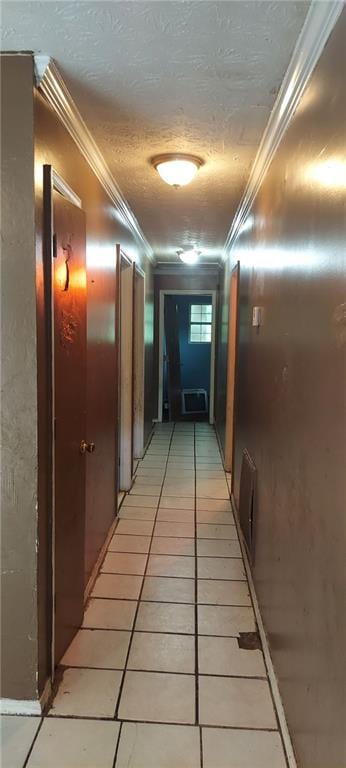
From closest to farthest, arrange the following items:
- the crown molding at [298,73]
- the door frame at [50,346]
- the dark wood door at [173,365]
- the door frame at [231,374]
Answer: the crown molding at [298,73] → the door frame at [50,346] → the door frame at [231,374] → the dark wood door at [173,365]

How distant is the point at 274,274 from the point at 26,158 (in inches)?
43.0

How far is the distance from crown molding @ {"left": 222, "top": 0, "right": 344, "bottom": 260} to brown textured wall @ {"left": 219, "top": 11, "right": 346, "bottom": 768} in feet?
0.16

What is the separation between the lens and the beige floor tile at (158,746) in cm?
153

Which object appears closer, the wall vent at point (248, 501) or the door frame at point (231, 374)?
A: the wall vent at point (248, 501)

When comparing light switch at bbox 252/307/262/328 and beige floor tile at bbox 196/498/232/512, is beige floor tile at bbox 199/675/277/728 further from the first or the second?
beige floor tile at bbox 196/498/232/512

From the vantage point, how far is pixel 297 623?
1.51 m

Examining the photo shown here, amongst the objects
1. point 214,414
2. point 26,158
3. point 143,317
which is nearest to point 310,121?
point 26,158

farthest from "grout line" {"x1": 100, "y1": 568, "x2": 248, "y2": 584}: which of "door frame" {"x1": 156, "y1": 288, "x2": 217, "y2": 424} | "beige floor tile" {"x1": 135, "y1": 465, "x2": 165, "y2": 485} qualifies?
"door frame" {"x1": 156, "y1": 288, "x2": 217, "y2": 424}

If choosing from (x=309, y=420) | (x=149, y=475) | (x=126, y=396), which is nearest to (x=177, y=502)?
(x=149, y=475)

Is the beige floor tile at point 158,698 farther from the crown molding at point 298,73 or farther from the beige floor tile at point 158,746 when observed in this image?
the crown molding at point 298,73

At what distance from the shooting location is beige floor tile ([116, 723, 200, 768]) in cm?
153

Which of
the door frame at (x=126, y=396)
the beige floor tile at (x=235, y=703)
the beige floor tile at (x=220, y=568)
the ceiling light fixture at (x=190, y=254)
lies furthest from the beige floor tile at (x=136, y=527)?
the ceiling light fixture at (x=190, y=254)

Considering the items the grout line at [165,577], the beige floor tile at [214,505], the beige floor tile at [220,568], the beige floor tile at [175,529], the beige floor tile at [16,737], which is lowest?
the beige floor tile at [16,737]

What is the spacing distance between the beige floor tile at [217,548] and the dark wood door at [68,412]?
101cm
